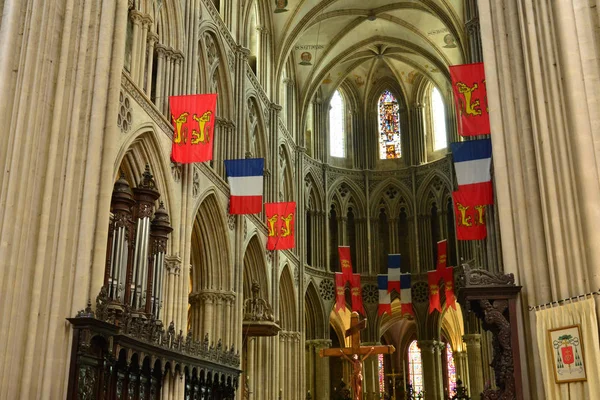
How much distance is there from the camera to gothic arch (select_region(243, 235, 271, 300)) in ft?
84.4

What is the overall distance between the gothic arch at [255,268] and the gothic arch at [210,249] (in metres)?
3.72

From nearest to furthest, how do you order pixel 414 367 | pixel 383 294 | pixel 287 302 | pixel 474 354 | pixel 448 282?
1. pixel 287 302
2. pixel 448 282
3. pixel 474 354
4. pixel 383 294
5. pixel 414 367

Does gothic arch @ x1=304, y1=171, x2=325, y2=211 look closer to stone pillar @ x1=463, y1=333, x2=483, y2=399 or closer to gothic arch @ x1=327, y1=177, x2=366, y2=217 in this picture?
gothic arch @ x1=327, y1=177, x2=366, y2=217

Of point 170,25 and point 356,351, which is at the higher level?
point 170,25

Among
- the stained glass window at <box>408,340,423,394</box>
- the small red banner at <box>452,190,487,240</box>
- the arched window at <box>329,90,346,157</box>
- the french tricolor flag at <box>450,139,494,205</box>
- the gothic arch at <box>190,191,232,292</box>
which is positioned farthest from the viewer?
the stained glass window at <box>408,340,423,394</box>

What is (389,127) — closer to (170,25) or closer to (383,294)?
(383,294)

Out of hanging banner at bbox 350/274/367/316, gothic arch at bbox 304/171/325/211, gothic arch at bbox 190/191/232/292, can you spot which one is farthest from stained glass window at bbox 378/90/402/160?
gothic arch at bbox 190/191/232/292

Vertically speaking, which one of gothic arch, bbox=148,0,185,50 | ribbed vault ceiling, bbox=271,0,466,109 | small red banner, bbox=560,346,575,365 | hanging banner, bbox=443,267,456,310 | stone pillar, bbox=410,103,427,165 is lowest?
small red banner, bbox=560,346,575,365

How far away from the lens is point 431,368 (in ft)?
112

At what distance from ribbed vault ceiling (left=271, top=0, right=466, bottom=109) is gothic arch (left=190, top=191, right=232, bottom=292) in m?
10.6

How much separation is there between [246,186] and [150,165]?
4.06 m

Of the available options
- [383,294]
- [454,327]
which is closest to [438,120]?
[383,294]

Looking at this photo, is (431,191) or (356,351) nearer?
(356,351)

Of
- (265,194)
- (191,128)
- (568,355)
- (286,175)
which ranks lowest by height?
(568,355)
